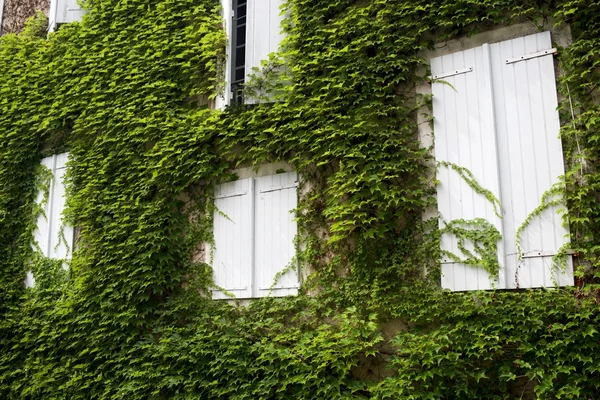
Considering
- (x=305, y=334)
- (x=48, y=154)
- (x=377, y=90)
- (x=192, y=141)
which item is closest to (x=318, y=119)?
(x=377, y=90)

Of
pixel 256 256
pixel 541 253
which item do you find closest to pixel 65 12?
pixel 256 256

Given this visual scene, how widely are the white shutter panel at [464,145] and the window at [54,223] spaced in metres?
4.99

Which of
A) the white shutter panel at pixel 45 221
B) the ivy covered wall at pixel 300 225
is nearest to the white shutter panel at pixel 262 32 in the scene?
the ivy covered wall at pixel 300 225

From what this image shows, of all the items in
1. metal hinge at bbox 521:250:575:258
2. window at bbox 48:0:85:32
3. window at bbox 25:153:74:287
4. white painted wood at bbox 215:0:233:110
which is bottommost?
metal hinge at bbox 521:250:575:258

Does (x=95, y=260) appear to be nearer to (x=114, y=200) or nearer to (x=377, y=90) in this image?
(x=114, y=200)

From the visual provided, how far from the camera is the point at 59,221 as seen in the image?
816cm

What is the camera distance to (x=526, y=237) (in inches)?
195

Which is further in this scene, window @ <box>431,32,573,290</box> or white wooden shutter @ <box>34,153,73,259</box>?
white wooden shutter @ <box>34,153,73,259</box>

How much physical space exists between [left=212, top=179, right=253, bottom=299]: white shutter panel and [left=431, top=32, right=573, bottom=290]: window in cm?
214

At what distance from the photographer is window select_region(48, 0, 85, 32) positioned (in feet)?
29.1

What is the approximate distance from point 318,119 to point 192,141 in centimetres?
166

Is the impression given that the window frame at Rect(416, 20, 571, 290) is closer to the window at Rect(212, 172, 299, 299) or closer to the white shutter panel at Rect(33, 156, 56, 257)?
the window at Rect(212, 172, 299, 299)

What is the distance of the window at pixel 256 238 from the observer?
6.25m

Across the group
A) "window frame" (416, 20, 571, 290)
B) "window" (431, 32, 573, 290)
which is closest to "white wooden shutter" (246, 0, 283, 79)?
"window frame" (416, 20, 571, 290)
